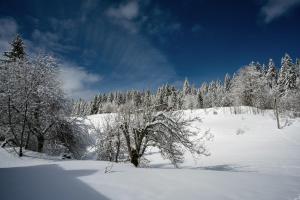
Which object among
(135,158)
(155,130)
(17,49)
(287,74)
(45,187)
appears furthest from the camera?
(287,74)

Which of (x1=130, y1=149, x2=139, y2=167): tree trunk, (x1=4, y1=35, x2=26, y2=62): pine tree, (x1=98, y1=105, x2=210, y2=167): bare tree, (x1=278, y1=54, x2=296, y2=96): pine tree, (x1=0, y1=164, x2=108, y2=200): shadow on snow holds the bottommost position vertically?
(x1=130, y1=149, x2=139, y2=167): tree trunk

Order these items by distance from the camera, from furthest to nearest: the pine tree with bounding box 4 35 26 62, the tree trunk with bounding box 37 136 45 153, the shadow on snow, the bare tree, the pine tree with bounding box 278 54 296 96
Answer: the pine tree with bounding box 278 54 296 96, the pine tree with bounding box 4 35 26 62, the tree trunk with bounding box 37 136 45 153, the bare tree, the shadow on snow

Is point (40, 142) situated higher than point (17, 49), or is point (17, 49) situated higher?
point (17, 49)

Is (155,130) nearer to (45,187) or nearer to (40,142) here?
(45,187)

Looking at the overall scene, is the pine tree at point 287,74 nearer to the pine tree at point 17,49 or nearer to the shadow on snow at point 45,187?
the pine tree at point 17,49

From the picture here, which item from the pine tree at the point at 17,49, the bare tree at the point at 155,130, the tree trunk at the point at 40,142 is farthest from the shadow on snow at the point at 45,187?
the pine tree at the point at 17,49

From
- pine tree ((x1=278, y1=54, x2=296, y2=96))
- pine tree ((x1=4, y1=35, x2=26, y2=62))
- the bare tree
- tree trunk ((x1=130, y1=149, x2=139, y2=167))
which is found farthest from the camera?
pine tree ((x1=278, y1=54, x2=296, y2=96))

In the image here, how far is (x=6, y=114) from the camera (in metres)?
15.5

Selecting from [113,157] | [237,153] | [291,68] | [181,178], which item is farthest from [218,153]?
[291,68]

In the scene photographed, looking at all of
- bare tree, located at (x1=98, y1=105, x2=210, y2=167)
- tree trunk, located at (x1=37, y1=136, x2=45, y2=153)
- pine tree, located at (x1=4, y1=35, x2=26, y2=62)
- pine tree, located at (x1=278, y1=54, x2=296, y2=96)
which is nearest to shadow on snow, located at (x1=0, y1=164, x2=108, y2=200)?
bare tree, located at (x1=98, y1=105, x2=210, y2=167)

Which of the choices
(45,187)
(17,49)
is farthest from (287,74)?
(45,187)

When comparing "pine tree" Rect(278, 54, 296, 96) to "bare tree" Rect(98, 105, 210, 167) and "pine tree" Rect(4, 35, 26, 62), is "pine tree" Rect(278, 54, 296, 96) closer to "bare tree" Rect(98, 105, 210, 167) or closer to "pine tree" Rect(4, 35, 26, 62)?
"bare tree" Rect(98, 105, 210, 167)

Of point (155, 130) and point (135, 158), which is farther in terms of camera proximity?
point (135, 158)

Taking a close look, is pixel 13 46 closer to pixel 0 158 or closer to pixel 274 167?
pixel 0 158
